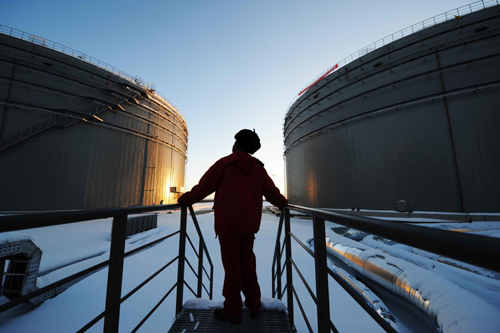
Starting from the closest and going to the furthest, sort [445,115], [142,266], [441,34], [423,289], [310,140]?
[423,289], [142,266], [445,115], [441,34], [310,140]

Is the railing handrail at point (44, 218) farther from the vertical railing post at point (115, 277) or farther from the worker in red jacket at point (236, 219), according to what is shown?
the worker in red jacket at point (236, 219)

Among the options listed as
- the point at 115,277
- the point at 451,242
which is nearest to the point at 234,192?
the point at 115,277

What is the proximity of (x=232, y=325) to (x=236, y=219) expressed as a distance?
106 centimetres

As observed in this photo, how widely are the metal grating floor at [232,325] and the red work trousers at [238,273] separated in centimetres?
12

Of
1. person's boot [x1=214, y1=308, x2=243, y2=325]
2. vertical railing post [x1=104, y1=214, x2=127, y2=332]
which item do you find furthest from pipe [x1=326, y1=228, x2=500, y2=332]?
vertical railing post [x1=104, y1=214, x2=127, y2=332]

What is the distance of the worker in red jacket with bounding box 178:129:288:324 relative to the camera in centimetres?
201

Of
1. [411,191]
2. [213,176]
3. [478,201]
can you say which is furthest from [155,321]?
[478,201]

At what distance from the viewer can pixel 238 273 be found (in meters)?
2.03

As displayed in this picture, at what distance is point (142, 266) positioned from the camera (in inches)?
171

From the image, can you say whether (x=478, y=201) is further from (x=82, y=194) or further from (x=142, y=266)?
(x=82, y=194)

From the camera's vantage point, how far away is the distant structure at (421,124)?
327 inches

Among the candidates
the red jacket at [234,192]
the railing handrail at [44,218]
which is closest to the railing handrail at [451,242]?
the railing handrail at [44,218]

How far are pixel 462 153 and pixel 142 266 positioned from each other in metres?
12.3

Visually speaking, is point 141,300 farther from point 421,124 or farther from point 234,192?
point 421,124
